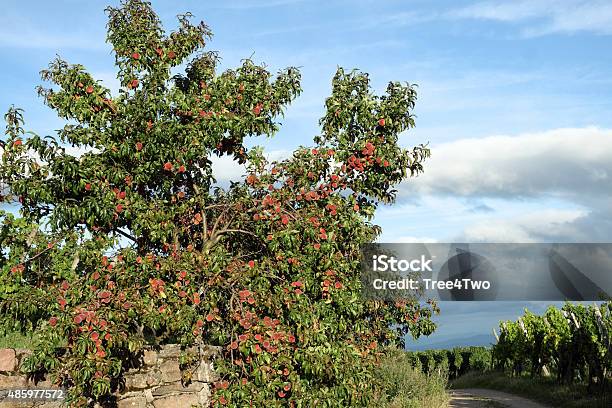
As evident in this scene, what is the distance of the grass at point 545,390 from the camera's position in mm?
20188

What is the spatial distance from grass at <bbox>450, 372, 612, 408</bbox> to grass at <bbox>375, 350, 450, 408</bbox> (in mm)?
3486

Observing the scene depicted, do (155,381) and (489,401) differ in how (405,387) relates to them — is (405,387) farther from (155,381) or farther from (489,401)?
(155,381)

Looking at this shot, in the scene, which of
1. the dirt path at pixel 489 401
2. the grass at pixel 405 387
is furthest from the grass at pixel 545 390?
the grass at pixel 405 387

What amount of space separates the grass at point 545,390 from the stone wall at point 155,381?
38.8ft

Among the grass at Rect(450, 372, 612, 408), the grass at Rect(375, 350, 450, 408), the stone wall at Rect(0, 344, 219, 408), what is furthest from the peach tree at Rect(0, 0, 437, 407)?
the grass at Rect(450, 372, 612, 408)

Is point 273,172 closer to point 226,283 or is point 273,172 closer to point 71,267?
point 226,283

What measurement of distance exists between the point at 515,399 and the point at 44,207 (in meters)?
18.4

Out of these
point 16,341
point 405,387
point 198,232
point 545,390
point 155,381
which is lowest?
point 545,390

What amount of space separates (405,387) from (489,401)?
7221 mm

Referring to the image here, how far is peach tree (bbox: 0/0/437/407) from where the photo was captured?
11859mm

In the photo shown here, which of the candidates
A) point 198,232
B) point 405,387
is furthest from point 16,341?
point 405,387

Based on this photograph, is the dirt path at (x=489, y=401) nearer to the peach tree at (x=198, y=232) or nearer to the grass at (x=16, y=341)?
the peach tree at (x=198, y=232)

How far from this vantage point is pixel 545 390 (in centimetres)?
2441

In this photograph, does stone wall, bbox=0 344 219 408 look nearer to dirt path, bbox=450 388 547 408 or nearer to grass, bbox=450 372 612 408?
dirt path, bbox=450 388 547 408
